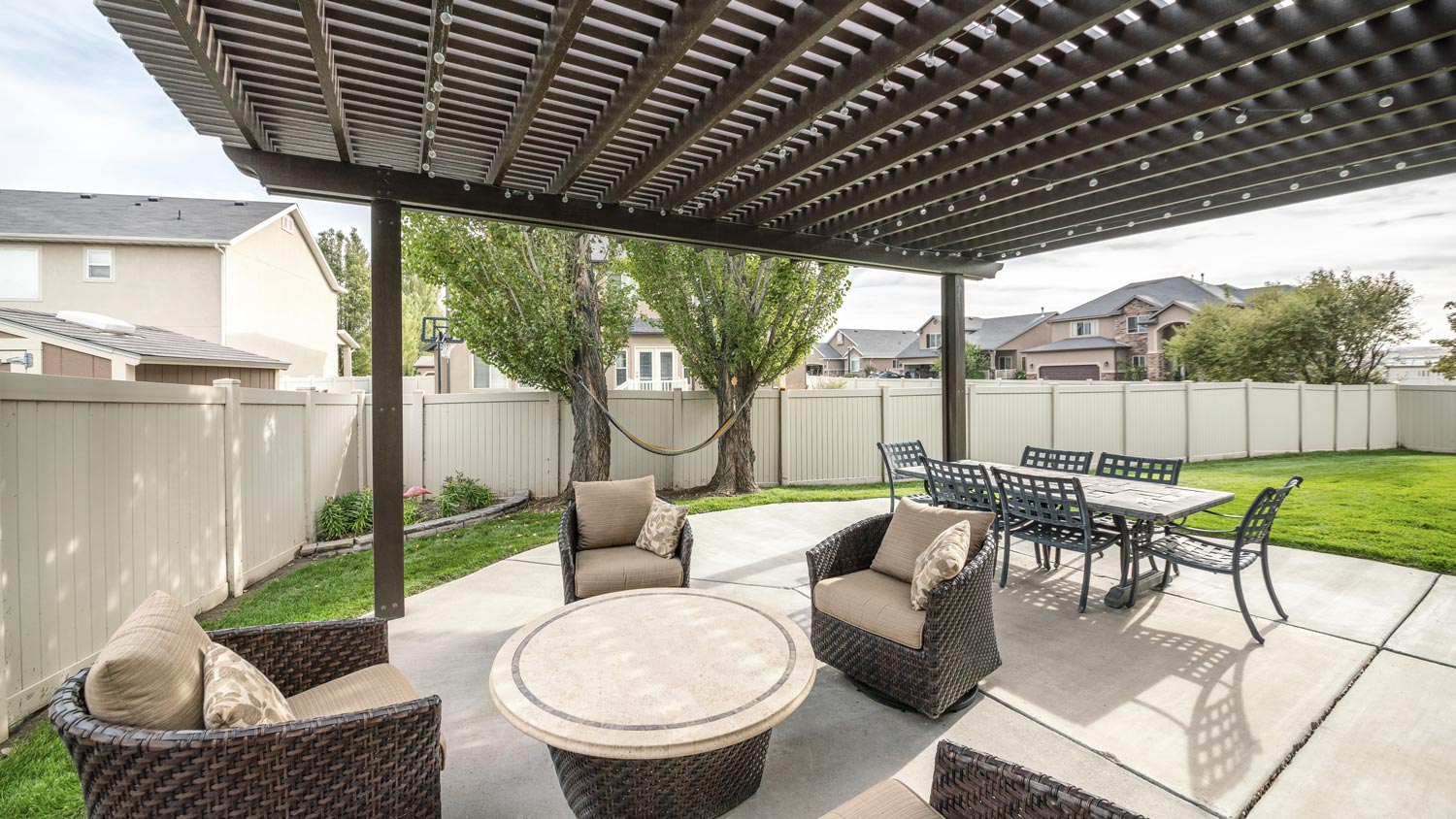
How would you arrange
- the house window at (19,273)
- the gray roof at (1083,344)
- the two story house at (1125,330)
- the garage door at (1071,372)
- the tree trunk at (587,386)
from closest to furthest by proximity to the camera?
the tree trunk at (587,386) → the house window at (19,273) → the two story house at (1125,330) → the gray roof at (1083,344) → the garage door at (1071,372)

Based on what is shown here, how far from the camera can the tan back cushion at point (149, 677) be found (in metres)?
1.25

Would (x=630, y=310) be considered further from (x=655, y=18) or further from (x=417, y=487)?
(x=655, y=18)

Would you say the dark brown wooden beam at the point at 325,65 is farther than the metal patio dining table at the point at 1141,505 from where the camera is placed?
No

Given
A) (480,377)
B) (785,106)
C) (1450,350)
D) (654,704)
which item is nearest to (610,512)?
(654,704)

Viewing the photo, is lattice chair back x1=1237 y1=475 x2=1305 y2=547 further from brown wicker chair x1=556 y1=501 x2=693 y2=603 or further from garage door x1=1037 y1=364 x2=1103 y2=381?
garage door x1=1037 y1=364 x2=1103 y2=381

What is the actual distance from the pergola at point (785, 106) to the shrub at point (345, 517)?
2.44 metres

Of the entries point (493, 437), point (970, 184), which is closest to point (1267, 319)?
point (970, 184)

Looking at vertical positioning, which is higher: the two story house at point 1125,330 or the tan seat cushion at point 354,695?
the two story house at point 1125,330

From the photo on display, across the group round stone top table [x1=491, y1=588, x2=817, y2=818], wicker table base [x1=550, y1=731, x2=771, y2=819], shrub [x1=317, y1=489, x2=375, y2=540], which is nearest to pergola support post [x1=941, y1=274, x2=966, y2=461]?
round stone top table [x1=491, y1=588, x2=817, y2=818]

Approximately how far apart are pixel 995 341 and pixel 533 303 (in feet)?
93.4

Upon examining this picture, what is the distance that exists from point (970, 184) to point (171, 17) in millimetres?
3626

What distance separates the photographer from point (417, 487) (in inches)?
266

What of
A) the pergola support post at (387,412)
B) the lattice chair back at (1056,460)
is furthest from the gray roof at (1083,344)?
the pergola support post at (387,412)

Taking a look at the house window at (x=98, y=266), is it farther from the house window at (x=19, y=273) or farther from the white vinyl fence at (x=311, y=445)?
the white vinyl fence at (x=311, y=445)
